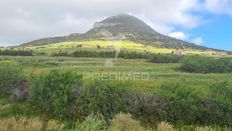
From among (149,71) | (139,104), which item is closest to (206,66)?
(149,71)

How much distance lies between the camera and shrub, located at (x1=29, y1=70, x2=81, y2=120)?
84.7 ft

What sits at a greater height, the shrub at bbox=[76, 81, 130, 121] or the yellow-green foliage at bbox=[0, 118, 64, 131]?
the yellow-green foliage at bbox=[0, 118, 64, 131]

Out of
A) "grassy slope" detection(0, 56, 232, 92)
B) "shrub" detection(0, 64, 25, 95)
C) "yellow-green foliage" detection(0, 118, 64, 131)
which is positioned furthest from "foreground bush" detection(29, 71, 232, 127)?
"yellow-green foliage" detection(0, 118, 64, 131)

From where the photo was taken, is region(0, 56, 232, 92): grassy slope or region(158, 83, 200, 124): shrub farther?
region(0, 56, 232, 92): grassy slope

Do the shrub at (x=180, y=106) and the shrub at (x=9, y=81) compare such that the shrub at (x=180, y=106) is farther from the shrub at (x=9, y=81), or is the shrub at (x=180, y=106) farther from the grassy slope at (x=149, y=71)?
the shrub at (x=9, y=81)

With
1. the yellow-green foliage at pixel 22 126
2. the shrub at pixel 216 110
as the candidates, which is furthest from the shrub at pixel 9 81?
the yellow-green foliage at pixel 22 126

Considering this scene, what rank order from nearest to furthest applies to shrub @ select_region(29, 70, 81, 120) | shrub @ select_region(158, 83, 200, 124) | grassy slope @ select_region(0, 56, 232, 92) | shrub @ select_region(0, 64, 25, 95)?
shrub @ select_region(158, 83, 200, 124), shrub @ select_region(29, 70, 81, 120), shrub @ select_region(0, 64, 25, 95), grassy slope @ select_region(0, 56, 232, 92)

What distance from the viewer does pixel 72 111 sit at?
2569cm

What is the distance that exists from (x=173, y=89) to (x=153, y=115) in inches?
101

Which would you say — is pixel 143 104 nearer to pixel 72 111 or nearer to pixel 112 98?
pixel 112 98

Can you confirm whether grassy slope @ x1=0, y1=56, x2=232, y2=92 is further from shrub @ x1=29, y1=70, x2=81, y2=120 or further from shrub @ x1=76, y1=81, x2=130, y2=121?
shrub @ x1=29, y1=70, x2=81, y2=120

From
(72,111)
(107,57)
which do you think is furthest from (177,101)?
(107,57)

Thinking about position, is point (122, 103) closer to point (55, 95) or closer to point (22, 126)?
point (55, 95)

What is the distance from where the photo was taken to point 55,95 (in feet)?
88.4
